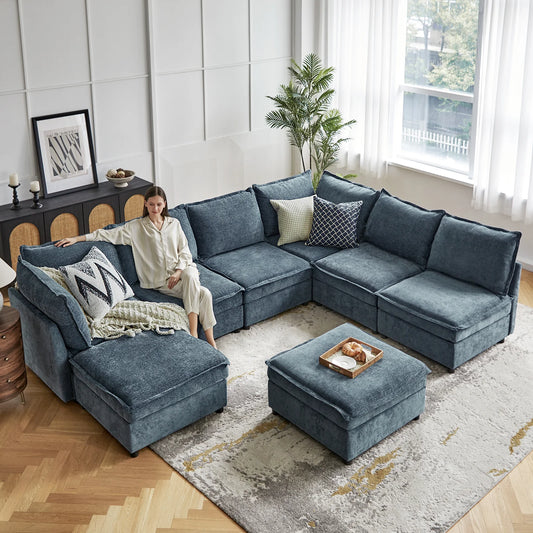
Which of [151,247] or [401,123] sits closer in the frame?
[151,247]

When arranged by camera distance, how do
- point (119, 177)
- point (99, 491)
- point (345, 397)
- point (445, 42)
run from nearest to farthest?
1. point (99, 491)
2. point (345, 397)
3. point (119, 177)
4. point (445, 42)

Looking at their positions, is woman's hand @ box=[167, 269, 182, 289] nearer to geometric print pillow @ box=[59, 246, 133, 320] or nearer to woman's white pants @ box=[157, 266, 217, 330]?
woman's white pants @ box=[157, 266, 217, 330]

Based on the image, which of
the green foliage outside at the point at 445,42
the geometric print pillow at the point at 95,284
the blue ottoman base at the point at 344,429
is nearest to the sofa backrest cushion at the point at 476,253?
the blue ottoman base at the point at 344,429

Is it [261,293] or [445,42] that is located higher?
[445,42]

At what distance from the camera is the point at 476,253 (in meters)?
5.25

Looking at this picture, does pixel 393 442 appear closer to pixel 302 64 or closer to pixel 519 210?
pixel 519 210

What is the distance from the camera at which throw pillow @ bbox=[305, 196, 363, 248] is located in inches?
233

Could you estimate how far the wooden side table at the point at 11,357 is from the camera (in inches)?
173

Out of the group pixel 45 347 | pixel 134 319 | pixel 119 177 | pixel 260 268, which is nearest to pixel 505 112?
pixel 260 268

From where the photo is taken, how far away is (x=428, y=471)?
4.09 m

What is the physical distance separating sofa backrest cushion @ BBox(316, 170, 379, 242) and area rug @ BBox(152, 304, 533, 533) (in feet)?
4.99

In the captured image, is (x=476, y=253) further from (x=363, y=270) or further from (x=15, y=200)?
(x=15, y=200)

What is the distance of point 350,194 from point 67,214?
7.79 ft

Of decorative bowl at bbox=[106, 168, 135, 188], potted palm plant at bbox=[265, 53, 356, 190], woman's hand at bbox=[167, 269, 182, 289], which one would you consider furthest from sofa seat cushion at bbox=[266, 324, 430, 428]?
potted palm plant at bbox=[265, 53, 356, 190]
